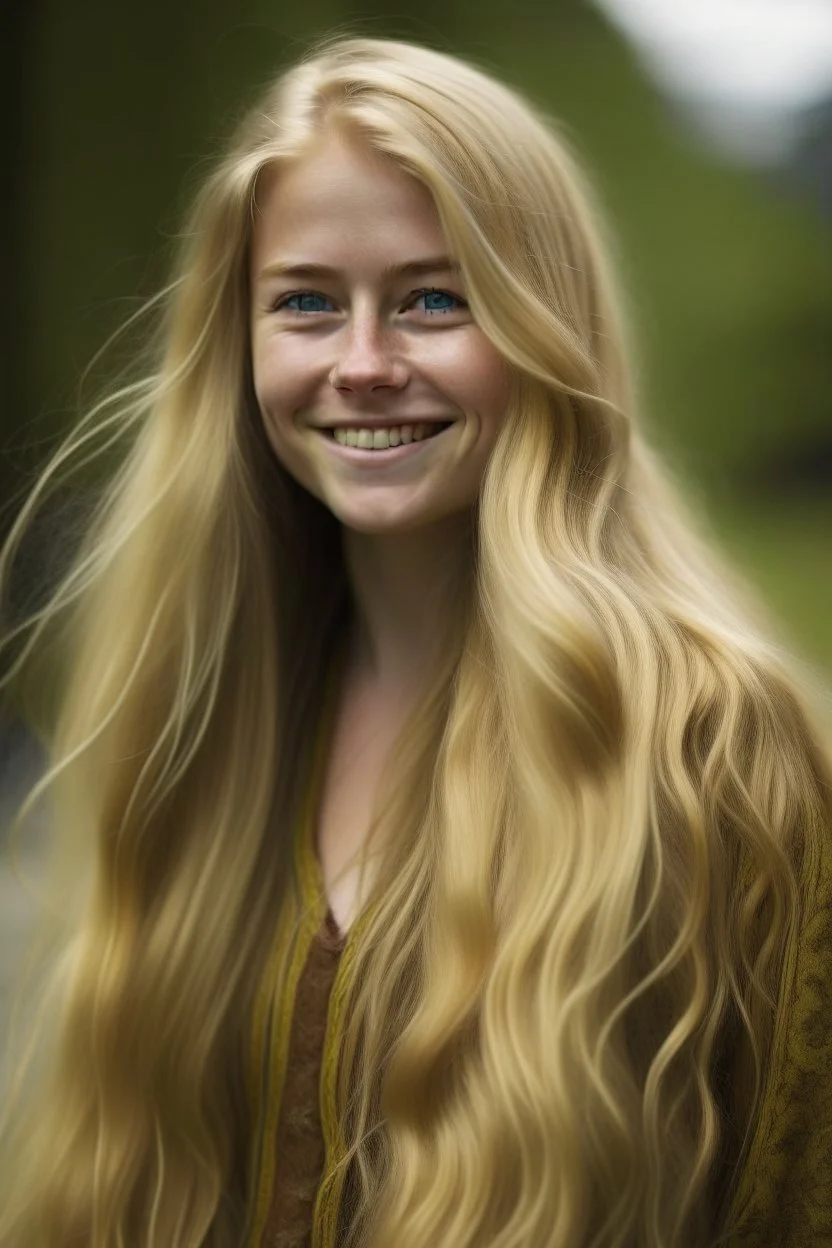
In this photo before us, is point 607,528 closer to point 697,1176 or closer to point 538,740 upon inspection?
point 538,740

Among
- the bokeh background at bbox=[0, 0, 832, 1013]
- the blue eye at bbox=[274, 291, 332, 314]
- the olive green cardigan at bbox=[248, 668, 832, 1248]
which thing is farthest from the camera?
the bokeh background at bbox=[0, 0, 832, 1013]

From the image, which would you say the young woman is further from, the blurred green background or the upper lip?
the blurred green background

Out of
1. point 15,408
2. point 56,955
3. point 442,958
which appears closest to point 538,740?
point 442,958

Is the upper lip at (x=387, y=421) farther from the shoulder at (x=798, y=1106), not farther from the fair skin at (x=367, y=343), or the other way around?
the shoulder at (x=798, y=1106)

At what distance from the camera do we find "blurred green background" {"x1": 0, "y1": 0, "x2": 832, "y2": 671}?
7.01ft

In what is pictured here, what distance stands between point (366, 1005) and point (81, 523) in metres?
0.51

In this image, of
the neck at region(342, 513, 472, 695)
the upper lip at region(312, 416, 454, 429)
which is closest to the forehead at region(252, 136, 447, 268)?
the upper lip at region(312, 416, 454, 429)

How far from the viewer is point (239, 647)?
3.81 feet

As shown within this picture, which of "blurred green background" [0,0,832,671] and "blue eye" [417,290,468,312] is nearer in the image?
"blue eye" [417,290,468,312]

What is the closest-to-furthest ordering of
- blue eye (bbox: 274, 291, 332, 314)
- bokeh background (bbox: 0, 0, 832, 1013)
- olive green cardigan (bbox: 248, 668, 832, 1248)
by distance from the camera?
olive green cardigan (bbox: 248, 668, 832, 1248)
blue eye (bbox: 274, 291, 332, 314)
bokeh background (bbox: 0, 0, 832, 1013)

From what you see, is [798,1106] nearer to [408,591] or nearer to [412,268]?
[408,591]

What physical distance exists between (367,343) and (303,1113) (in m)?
0.56

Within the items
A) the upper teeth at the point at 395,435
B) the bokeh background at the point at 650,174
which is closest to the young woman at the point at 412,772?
the upper teeth at the point at 395,435

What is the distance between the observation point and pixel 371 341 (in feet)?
3.22
